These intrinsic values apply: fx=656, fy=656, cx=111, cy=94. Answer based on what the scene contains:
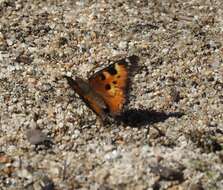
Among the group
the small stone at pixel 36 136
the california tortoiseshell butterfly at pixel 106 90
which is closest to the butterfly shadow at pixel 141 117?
the california tortoiseshell butterfly at pixel 106 90

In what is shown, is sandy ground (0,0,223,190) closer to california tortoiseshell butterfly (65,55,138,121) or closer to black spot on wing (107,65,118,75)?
california tortoiseshell butterfly (65,55,138,121)

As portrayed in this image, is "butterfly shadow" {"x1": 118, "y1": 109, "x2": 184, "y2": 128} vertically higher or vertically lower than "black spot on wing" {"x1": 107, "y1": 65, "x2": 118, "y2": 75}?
lower

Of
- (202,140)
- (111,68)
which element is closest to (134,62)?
(111,68)

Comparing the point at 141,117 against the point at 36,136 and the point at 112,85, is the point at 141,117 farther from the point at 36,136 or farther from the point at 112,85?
the point at 36,136

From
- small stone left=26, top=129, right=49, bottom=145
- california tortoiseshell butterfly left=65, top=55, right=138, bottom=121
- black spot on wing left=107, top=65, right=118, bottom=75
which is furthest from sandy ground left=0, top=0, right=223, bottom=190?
black spot on wing left=107, top=65, right=118, bottom=75

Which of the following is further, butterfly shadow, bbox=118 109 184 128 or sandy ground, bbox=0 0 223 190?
butterfly shadow, bbox=118 109 184 128

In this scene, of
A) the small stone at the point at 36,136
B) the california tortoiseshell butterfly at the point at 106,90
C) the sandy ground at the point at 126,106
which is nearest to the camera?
the sandy ground at the point at 126,106

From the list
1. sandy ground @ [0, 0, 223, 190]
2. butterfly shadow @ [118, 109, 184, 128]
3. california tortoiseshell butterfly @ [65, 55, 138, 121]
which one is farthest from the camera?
butterfly shadow @ [118, 109, 184, 128]

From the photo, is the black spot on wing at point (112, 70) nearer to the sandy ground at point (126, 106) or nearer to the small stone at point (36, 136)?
the sandy ground at point (126, 106)
